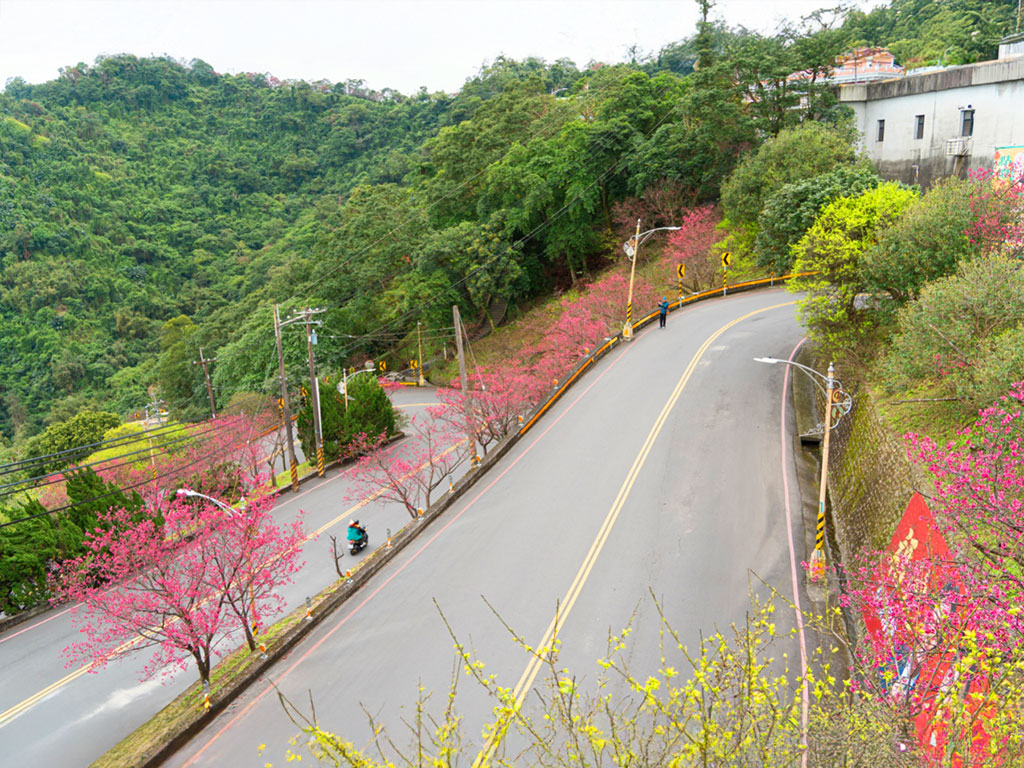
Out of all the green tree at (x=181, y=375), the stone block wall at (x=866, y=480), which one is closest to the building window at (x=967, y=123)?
the stone block wall at (x=866, y=480)

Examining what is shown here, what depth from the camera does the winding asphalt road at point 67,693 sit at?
13.2m

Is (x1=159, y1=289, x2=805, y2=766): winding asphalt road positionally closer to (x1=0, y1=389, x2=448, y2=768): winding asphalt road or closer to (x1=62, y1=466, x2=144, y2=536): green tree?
(x1=0, y1=389, x2=448, y2=768): winding asphalt road

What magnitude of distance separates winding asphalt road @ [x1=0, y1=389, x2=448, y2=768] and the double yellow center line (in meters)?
8.49

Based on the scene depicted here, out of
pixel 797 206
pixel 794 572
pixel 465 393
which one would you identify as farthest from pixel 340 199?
pixel 794 572

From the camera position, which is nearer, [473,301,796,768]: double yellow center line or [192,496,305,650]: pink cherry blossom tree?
[473,301,796,768]: double yellow center line

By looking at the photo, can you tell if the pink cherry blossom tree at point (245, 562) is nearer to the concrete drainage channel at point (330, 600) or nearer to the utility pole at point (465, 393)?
the concrete drainage channel at point (330, 600)

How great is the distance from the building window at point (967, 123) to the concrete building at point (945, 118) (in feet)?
0.12

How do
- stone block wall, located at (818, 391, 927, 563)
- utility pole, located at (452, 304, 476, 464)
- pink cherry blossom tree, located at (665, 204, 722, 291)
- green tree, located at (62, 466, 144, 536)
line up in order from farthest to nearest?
pink cherry blossom tree, located at (665, 204, 722, 291) < utility pole, located at (452, 304, 476, 464) < green tree, located at (62, 466, 144, 536) < stone block wall, located at (818, 391, 927, 563)

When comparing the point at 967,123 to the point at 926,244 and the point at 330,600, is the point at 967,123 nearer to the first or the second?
the point at 926,244

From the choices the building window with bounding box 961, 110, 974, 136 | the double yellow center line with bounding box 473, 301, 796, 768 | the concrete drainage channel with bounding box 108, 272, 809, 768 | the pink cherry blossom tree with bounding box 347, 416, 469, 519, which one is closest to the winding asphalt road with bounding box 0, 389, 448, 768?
the concrete drainage channel with bounding box 108, 272, 809, 768

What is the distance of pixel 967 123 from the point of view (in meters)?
28.4

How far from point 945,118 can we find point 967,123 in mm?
1386

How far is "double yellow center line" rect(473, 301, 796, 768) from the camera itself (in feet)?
21.9

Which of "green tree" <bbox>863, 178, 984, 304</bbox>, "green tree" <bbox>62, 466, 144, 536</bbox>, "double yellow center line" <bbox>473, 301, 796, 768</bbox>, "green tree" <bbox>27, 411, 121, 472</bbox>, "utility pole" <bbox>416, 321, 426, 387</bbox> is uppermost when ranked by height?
"green tree" <bbox>863, 178, 984, 304</bbox>
